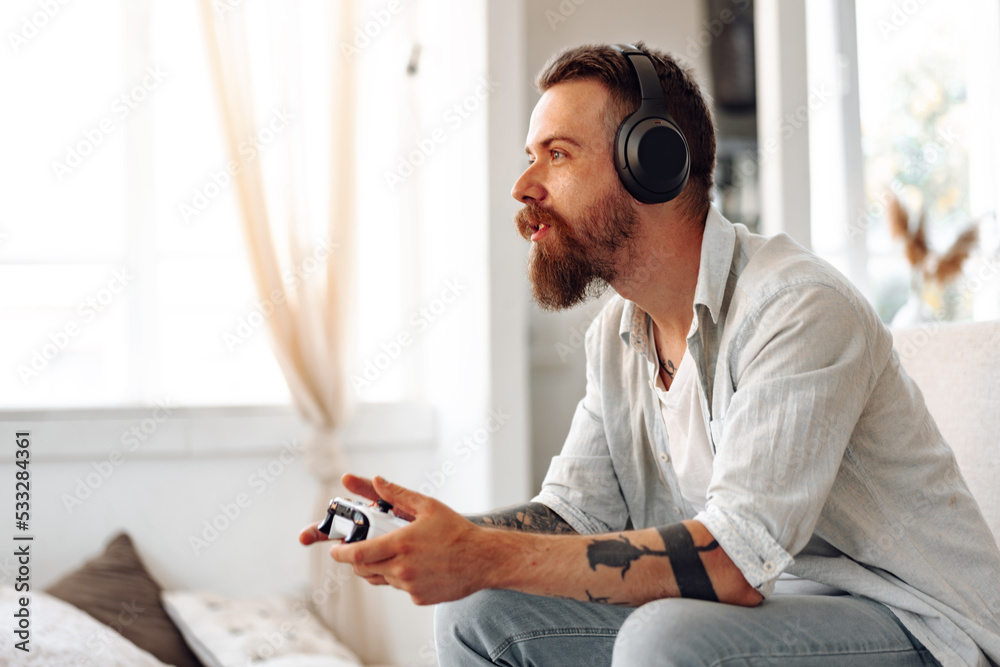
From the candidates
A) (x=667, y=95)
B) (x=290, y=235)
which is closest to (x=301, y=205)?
(x=290, y=235)

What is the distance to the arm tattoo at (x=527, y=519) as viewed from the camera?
1.15 m

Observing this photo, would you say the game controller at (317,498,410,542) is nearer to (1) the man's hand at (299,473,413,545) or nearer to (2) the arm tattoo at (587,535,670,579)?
(1) the man's hand at (299,473,413,545)

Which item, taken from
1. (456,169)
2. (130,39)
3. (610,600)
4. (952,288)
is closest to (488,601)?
(610,600)

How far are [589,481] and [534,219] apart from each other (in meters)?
0.40

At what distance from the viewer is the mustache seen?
3.86 feet

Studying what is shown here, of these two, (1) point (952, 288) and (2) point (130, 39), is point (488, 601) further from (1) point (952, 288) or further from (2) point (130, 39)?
(1) point (952, 288)

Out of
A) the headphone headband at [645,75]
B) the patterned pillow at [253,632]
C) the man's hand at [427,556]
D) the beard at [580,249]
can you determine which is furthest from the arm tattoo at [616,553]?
the patterned pillow at [253,632]

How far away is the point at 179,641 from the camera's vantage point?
1.96 meters

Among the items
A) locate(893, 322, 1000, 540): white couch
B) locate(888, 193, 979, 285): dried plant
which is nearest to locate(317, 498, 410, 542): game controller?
locate(893, 322, 1000, 540): white couch

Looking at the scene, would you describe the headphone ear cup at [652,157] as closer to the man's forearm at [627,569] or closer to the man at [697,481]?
the man at [697,481]

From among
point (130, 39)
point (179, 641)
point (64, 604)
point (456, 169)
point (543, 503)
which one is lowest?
point (179, 641)

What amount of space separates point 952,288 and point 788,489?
2.58 meters

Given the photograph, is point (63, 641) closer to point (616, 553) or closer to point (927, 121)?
point (616, 553)

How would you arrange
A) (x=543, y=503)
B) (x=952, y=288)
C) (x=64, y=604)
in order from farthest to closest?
(x=952, y=288)
(x=64, y=604)
(x=543, y=503)
